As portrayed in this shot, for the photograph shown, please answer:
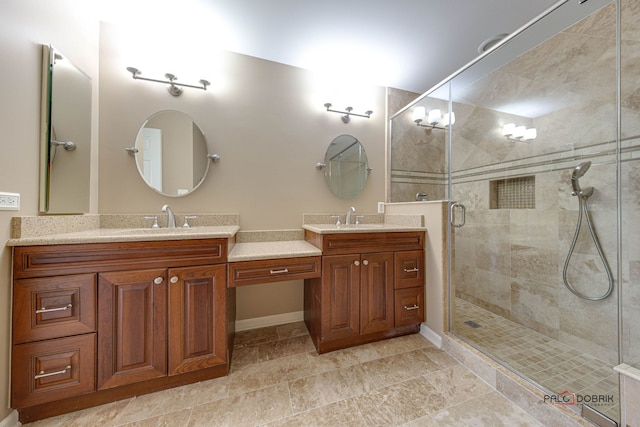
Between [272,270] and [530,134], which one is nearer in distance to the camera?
[272,270]

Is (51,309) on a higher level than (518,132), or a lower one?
lower

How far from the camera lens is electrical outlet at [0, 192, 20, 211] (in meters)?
1.03

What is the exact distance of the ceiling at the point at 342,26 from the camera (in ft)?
4.92

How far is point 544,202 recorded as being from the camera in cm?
187

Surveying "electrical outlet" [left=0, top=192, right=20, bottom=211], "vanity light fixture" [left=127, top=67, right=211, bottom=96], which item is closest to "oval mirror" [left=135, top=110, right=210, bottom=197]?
"vanity light fixture" [left=127, top=67, right=211, bottom=96]

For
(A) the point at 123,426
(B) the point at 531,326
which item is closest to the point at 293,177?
(A) the point at 123,426

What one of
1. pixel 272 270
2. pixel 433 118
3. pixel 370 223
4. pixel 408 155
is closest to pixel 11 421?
pixel 272 270

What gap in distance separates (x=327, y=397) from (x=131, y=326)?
3.81 feet

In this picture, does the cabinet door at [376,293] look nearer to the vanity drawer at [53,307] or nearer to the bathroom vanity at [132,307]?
the bathroom vanity at [132,307]

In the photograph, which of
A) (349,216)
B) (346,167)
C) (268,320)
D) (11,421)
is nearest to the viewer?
(11,421)

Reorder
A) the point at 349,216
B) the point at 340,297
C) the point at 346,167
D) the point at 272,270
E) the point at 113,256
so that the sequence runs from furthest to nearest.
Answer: the point at 346,167, the point at 349,216, the point at 340,297, the point at 272,270, the point at 113,256

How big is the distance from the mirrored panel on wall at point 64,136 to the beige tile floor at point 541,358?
2.92 m

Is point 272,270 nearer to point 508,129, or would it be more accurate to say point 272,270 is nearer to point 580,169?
point 580,169

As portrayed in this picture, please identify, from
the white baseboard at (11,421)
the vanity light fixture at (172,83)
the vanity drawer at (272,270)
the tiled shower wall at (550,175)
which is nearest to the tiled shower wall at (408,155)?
the tiled shower wall at (550,175)
